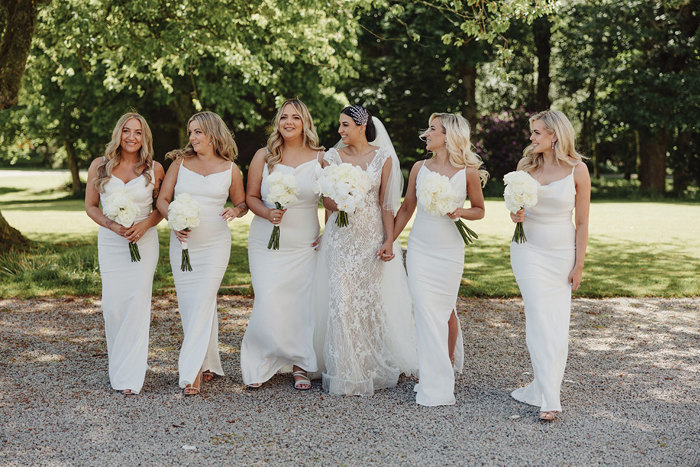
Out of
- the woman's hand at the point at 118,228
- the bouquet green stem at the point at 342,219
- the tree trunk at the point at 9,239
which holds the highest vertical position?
the bouquet green stem at the point at 342,219

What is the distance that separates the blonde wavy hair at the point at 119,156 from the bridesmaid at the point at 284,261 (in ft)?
3.10

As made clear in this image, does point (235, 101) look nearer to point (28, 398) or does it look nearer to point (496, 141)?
point (496, 141)

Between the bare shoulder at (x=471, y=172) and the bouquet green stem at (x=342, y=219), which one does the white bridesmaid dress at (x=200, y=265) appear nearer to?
the bouquet green stem at (x=342, y=219)

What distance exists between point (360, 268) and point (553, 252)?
67.0 inches

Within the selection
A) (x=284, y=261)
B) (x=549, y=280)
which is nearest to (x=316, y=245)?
(x=284, y=261)

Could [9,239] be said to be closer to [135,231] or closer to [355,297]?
[135,231]

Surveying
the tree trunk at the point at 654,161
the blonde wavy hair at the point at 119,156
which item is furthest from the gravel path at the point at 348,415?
the tree trunk at the point at 654,161

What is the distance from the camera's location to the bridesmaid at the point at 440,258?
5938 millimetres

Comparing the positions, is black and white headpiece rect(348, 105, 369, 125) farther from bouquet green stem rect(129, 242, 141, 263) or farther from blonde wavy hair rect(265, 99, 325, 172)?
bouquet green stem rect(129, 242, 141, 263)

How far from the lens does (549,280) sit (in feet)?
18.5

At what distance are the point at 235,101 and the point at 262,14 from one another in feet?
35.2

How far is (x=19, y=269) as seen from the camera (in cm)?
1200

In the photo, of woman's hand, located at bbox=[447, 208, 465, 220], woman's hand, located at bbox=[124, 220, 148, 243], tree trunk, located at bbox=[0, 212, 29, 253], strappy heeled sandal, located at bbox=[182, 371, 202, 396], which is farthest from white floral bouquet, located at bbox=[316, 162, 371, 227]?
tree trunk, located at bbox=[0, 212, 29, 253]

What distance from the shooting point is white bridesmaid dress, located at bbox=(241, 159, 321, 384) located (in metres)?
6.32
